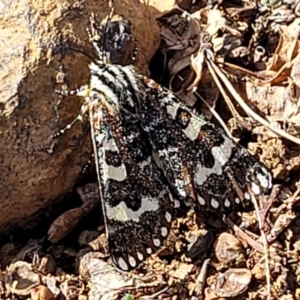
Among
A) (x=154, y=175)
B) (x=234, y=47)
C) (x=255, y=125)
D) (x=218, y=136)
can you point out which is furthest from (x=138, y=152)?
(x=234, y=47)

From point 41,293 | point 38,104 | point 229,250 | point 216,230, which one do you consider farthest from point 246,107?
point 41,293

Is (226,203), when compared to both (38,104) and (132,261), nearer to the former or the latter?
(132,261)

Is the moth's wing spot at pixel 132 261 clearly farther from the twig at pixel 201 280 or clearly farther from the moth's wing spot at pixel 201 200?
the moth's wing spot at pixel 201 200

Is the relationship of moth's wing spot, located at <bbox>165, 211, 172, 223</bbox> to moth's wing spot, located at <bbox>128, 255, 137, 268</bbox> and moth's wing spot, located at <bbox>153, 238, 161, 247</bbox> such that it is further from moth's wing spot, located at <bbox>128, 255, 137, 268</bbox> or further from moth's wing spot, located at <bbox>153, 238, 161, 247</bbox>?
moth's wing spot, located at <bbox>128, 255, 137, 268</bbox>

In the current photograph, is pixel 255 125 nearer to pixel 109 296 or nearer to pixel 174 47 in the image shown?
pixel 174 47

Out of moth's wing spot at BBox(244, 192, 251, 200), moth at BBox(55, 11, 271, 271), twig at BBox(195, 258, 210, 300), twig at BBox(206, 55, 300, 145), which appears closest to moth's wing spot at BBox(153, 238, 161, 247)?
moth at BBox(55, 11, 271, 271)

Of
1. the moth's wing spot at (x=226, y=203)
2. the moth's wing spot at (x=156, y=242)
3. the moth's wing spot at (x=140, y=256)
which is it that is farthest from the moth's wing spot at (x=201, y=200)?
the moth's wing spot at (x=140, y=256)
